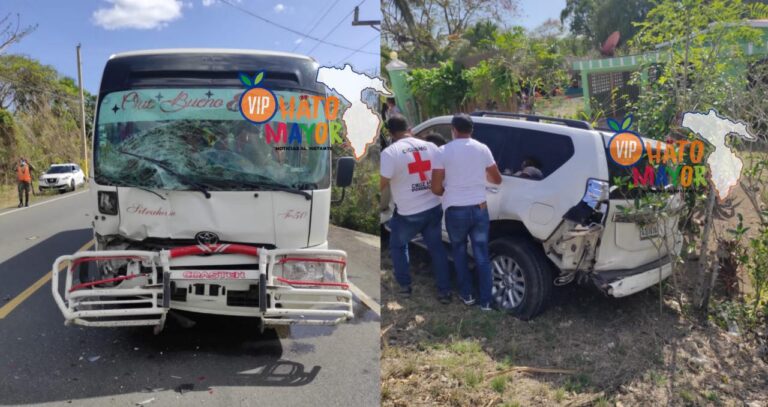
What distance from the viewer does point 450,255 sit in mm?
3654

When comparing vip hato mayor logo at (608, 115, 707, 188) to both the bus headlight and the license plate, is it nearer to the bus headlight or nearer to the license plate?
the license plate

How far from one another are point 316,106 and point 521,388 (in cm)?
199

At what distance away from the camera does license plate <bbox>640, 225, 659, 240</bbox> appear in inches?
133

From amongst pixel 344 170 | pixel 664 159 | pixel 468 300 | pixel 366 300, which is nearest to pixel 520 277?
pixel 468 300

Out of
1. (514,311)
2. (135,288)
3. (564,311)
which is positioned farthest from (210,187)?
(564,311)

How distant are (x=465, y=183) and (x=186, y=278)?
1.68 meters

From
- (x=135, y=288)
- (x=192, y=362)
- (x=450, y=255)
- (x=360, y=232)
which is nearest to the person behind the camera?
(x=135, y=288)

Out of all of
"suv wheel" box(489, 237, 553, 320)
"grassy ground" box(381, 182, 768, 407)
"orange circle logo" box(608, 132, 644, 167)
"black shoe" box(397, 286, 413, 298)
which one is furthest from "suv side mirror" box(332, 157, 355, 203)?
"orange circle logo" box(608, 132, 644, 167)

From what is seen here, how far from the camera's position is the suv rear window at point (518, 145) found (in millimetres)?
3375

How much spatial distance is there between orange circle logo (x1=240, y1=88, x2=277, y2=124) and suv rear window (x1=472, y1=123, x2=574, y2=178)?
1.26m

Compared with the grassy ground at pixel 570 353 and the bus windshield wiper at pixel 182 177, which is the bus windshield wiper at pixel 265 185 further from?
the grassy ground at pixel 570 353

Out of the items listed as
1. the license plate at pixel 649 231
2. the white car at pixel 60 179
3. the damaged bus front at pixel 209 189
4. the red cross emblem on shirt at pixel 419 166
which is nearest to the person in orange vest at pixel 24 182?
the white car at pixel 60 179

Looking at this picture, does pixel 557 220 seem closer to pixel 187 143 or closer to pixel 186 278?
pixel 186 278

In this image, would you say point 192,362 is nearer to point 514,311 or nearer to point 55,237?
point 514,311
